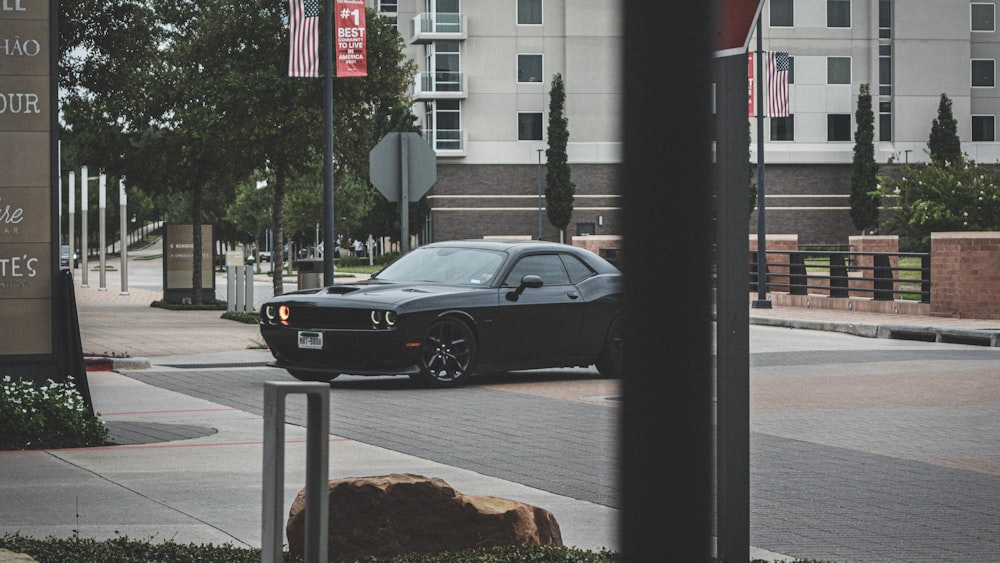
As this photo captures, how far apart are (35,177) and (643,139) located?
10.3 m

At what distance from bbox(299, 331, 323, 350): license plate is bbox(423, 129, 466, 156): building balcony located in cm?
5769

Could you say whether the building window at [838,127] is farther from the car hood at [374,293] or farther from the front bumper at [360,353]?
the front bumper at [360,353]

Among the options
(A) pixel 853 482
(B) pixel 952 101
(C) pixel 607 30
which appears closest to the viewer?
(C) pixel 607 30

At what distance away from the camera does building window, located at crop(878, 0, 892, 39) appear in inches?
2810

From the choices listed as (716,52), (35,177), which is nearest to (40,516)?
(35,177)

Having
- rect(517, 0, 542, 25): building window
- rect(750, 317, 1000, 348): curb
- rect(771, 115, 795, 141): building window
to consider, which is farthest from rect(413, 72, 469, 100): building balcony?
rect(750, 317, 1000, 348): curb

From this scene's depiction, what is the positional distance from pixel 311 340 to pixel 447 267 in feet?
6.46

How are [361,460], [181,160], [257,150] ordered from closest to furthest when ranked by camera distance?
[361,460] < [257,150] < [181,160]

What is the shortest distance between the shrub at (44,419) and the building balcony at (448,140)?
61860 millimetres

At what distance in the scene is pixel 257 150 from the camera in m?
28.6

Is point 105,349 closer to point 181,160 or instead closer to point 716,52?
point 181,160

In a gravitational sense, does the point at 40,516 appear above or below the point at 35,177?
below

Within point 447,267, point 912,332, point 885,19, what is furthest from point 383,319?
point 885,19

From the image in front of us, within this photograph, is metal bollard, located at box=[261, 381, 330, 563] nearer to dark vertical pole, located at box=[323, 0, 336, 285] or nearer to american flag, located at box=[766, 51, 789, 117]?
dark vertical pole, located at box=[323, 0, 336, 285]
